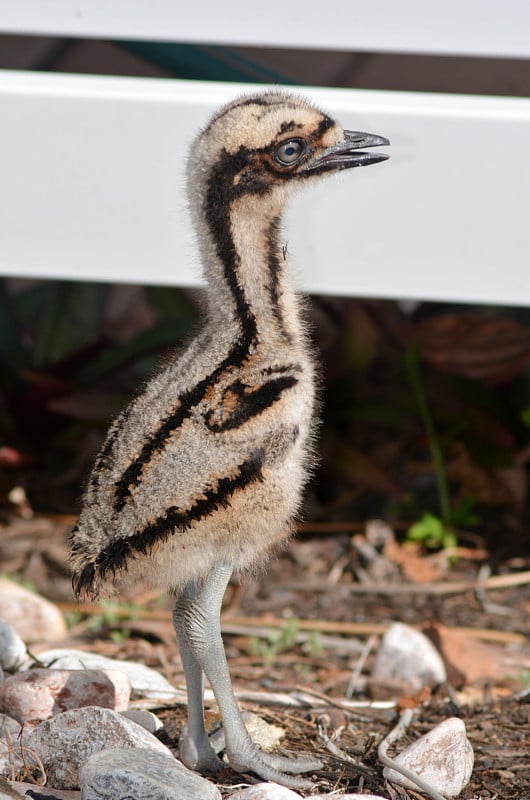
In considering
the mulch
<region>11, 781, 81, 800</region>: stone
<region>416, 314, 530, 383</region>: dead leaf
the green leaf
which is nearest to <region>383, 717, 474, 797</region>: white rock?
the mulch

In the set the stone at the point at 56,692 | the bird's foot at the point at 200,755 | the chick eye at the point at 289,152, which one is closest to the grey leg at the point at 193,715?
the bird's foot at the point at 200,755

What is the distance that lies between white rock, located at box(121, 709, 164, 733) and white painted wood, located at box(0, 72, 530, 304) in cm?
135

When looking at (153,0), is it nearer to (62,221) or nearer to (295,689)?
Answer: (62,221)

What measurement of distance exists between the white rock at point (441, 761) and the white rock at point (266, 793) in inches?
13.3

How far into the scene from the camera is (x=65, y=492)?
453 centimetres

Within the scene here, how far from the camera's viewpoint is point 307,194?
3125mm

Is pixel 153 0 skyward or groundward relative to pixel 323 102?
skyward

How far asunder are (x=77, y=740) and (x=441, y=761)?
2.57 ft

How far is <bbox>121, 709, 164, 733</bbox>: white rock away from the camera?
250 cm

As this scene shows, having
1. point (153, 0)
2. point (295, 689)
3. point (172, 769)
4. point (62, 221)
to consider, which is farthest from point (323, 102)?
point (172, 769)

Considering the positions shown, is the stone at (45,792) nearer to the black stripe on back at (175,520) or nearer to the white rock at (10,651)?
the black stripe on back at (175,520)

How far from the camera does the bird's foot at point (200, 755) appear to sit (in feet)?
7.72

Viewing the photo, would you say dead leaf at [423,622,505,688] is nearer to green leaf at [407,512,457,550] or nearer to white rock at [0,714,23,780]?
green leaf at [407,512,457,550]

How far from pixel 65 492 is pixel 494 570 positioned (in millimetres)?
1786
